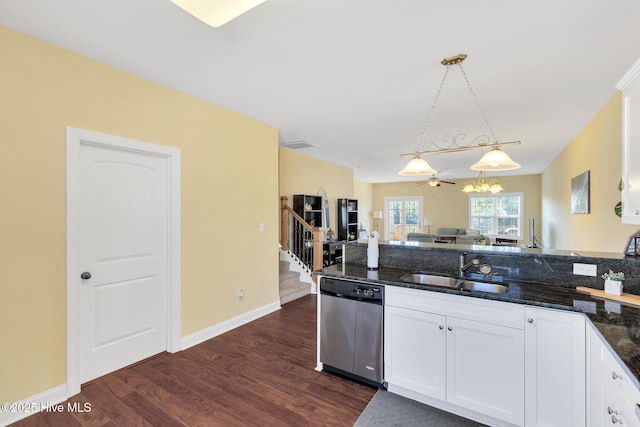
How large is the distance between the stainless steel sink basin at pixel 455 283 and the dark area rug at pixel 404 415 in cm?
88

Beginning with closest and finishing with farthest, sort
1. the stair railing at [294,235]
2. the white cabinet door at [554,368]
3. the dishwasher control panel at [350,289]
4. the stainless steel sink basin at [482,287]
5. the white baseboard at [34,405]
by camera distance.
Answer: the white cabinet door at [554,368] < the white baseboard at [34,405] < the stainless steel sink basin at [482,287] < the dishwasher control panel at [350,289] < the stair railing at [294,235]

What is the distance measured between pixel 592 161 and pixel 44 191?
18.8ft

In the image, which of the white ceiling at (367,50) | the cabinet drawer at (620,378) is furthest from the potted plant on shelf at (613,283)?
the white ceiling at (367,50)

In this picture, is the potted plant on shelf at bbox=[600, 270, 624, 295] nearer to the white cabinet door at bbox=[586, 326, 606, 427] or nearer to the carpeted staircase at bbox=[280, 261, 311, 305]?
the white cabinet door at bbox=[586, 326, 606, 427]

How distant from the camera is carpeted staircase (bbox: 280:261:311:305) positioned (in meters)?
4.63

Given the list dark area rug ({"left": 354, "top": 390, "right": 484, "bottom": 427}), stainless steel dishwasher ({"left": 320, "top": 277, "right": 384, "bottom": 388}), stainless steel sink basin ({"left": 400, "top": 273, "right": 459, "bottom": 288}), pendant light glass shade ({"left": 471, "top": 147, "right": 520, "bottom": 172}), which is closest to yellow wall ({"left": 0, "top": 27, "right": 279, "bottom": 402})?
stainless steel dishwasher ({"left": 320, "top": 277, "right": 384, "bottom": 388})

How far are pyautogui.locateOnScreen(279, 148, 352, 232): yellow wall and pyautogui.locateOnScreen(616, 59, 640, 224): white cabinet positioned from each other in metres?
4.68

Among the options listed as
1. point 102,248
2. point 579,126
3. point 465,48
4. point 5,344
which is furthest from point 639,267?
point 5,344

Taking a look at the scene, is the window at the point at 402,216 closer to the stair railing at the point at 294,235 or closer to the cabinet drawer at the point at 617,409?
the stair railing at the point at 294,235

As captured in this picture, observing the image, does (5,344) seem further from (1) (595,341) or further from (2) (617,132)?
(2) (617,132)

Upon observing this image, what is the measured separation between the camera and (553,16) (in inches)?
71.6

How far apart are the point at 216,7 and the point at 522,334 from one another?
238cm

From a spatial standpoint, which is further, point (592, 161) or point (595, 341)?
point (592, 161)

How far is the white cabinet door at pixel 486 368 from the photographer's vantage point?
182cm
